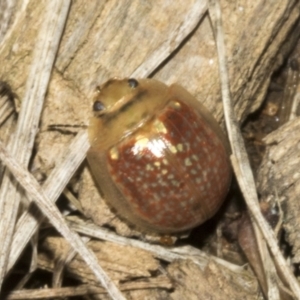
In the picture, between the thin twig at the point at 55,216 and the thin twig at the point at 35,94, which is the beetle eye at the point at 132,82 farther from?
the thin twig at the point at 55,216

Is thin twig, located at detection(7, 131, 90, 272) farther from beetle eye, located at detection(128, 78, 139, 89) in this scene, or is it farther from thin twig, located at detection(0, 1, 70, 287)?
beetle eye, located at detection(128, 78, 139, 89)

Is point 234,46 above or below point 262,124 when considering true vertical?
above

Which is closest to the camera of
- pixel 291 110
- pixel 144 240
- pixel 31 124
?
pixel 31 124

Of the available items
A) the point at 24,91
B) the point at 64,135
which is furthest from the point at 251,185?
the point at 24,91

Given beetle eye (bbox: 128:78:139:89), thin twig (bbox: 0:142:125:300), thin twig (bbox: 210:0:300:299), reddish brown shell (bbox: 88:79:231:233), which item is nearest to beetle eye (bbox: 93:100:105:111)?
reddish brown shell (bbox: 88:79:231:233)

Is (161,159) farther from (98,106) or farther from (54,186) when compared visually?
(54,186)

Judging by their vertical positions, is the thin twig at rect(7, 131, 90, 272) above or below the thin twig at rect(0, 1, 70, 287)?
below

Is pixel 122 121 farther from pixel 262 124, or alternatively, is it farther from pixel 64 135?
pixel 262 124

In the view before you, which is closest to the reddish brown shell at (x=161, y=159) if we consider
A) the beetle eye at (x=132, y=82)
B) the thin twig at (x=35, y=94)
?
the beetle eye at (x=132, y=82)
